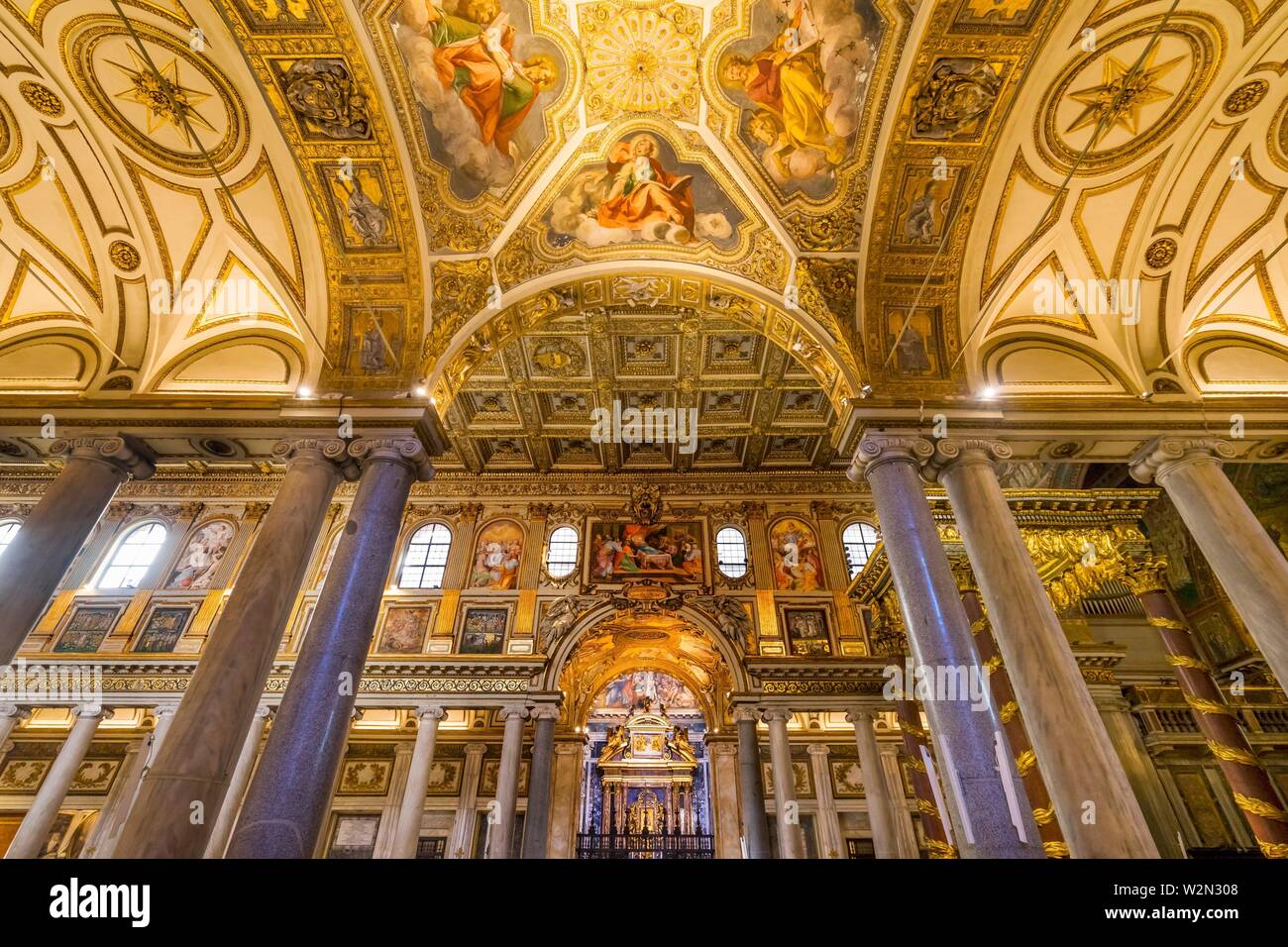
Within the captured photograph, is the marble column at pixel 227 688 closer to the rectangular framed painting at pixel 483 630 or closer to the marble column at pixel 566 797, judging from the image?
the rectangular framed painting at pixel 483 630

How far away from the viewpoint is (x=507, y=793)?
41.9ft

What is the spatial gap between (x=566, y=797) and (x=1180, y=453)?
14933 mm

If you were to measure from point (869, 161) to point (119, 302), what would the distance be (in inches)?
423

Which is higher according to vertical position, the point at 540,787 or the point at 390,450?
the point at 390,450

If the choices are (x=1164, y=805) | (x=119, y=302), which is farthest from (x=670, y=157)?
(x=1164, y=805)

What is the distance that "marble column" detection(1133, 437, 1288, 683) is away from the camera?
6394 millimetres

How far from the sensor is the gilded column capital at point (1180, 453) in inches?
301

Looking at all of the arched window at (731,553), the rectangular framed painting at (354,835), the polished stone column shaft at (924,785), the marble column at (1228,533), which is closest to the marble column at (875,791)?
the polished stone column shaft at (924,785)

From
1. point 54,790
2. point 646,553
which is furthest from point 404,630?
point 54,790

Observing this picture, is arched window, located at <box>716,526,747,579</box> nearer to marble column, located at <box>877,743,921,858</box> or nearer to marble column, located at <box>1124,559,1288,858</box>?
marble column, located at <box>877,743,921,858</box>

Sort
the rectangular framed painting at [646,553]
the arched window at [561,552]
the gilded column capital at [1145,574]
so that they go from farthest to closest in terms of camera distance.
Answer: the arched window at [561,552], the rectangular framed painting at [646,553], the gilded column capital at [1145,574]

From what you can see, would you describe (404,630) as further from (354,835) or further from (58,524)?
(58,524)

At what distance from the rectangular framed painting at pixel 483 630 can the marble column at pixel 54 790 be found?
7.95 m

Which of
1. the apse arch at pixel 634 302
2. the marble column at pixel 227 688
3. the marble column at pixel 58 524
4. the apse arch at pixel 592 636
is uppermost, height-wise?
the apse arch at pixel 634 302
